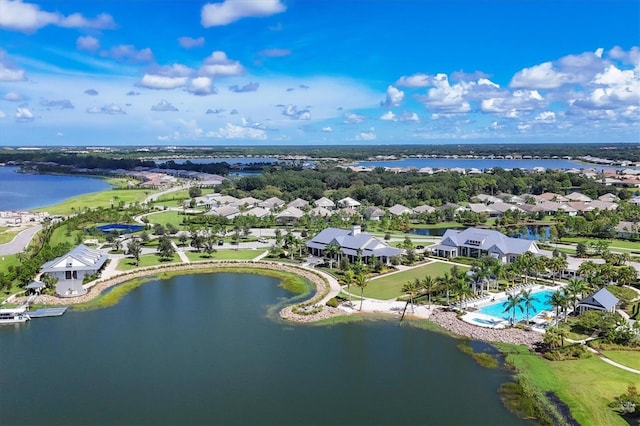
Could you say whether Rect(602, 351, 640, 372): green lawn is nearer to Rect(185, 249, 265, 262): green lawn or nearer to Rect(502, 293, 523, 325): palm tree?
Rect(502, 293, 523, 325): palm tree

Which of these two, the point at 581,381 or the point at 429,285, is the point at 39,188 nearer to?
the point at 429,285

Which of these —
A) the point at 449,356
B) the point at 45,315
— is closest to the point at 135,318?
the point at 45,315

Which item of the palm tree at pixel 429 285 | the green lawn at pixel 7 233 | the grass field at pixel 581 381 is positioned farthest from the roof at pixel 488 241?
the green lawn at pixel 7 233

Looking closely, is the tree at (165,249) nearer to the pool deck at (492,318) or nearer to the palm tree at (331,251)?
the palm tree at (331,251)

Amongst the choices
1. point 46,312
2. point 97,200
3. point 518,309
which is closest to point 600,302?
point 518,309

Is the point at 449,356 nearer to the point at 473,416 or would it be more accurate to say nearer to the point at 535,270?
the point at 473,416

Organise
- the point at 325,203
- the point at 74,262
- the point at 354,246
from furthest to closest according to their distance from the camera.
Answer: the point at 325,203 → the point at 354,246 → the point at 74,262
